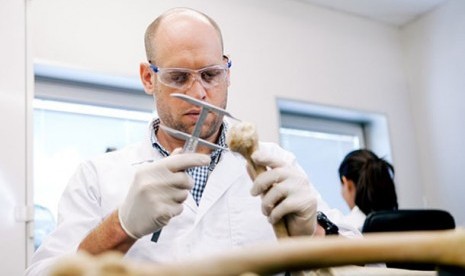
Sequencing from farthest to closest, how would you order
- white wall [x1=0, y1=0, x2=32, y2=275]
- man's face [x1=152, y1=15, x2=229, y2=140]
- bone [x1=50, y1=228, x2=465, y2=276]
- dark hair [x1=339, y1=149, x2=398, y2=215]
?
dark hair [x1=339, y1=149, x2=398, y2=215] → white wall [x1=0, y1=0, x2=32, y2=275] → man's face [x1=152, y1=15, x2=229, y2=140] → bone [x1=50, y1=228, x2=465, y2=276]

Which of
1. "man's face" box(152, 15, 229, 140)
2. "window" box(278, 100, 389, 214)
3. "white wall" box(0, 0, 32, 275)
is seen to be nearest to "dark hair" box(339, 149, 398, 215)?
"window" box(278, 100, 389, 214)

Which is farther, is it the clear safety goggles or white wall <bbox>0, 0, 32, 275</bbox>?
white wall <bbox>0, 0, 32, 275</bbox>

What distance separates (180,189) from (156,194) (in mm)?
46

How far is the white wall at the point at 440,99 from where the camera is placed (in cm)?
321

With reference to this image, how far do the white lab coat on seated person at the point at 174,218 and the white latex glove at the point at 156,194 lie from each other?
0.63 ft

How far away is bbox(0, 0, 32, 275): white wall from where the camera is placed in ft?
5.97

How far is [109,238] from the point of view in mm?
978

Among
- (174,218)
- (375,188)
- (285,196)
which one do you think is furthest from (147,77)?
(375,188)

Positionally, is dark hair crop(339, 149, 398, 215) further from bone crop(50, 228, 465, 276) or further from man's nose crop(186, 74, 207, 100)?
bone crop(50, 228, 465, 276)

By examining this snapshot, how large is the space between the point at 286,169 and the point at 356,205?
157 cm

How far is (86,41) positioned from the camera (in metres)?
2.40

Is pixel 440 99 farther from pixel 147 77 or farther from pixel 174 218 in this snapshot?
pixel 174 218

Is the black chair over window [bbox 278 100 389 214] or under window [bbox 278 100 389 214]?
under

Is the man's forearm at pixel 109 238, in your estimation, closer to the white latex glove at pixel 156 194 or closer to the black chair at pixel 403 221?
the white latex glove at pixel 156 194
